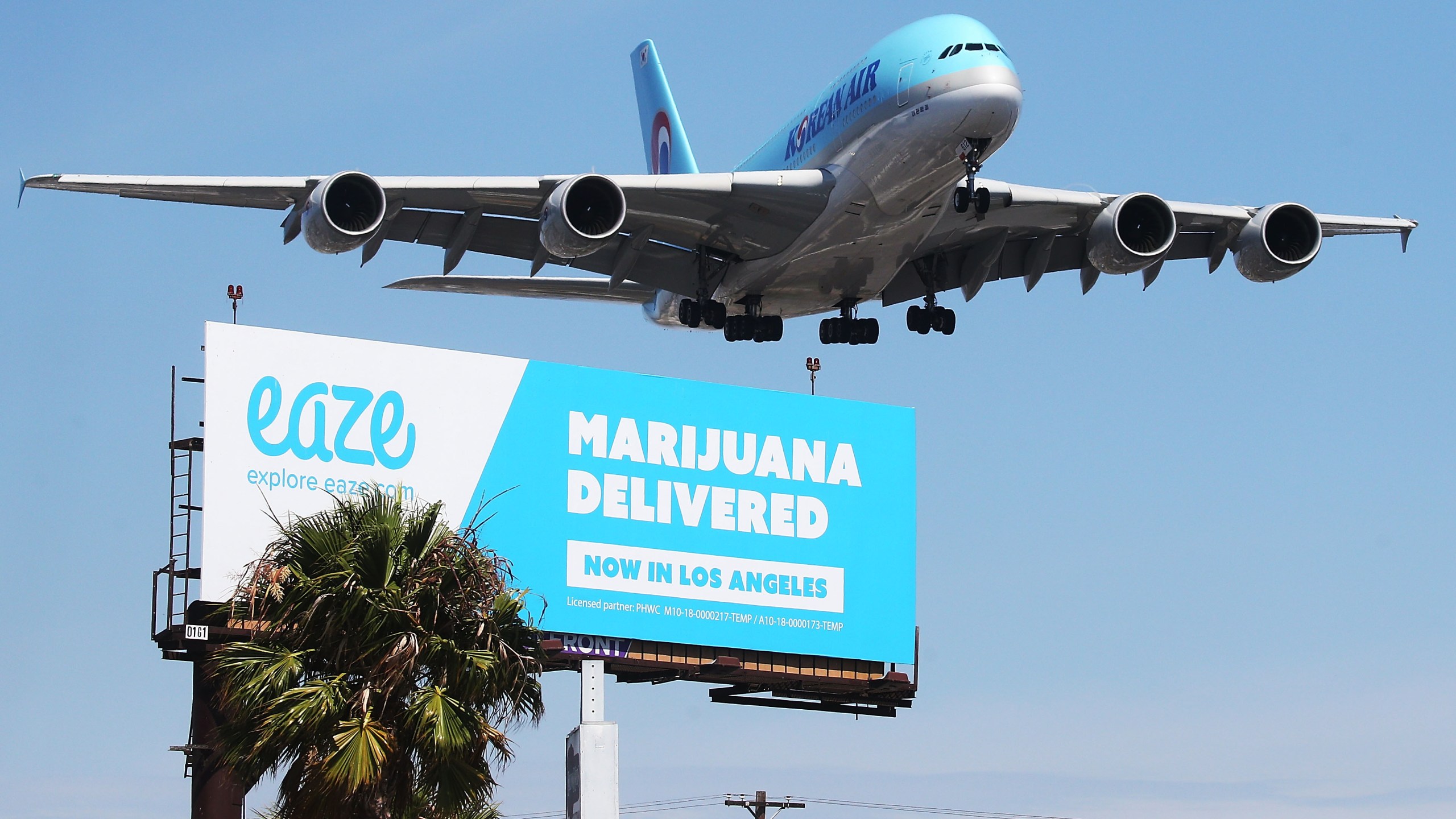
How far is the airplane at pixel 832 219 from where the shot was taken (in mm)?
29906

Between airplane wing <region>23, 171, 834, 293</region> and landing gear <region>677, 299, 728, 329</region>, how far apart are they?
549 mm

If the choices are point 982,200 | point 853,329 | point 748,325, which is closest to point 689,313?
point 748,325

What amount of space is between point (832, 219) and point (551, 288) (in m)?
8.97

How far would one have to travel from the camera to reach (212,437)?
33.1 metres

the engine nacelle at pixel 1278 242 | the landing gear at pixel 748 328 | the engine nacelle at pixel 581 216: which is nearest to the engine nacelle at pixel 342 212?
the engine nacelle at pixel 581 216

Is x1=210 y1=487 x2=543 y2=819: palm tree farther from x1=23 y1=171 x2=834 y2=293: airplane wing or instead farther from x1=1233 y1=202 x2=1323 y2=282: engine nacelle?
x1=1233 y1=202 x2=1323 y2=282: engine nacelle

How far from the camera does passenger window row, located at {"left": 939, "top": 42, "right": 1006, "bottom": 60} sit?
3002cm

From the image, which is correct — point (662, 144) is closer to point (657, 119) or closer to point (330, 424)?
point (657, 119)

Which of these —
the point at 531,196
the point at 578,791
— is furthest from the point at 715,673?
the point at 578,791

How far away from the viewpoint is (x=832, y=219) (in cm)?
3294

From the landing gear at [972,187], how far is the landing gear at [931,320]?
568 cm

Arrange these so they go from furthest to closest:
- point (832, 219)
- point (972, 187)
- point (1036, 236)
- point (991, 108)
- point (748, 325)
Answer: point (748, 325) < point (1036, 236) < point (832, 219) < point (972, 187) < point (991, 108)

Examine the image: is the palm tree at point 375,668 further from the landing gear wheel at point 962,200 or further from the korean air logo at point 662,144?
the korean air logo at point 662,144

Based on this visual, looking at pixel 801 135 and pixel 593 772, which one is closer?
pixel 593 772
